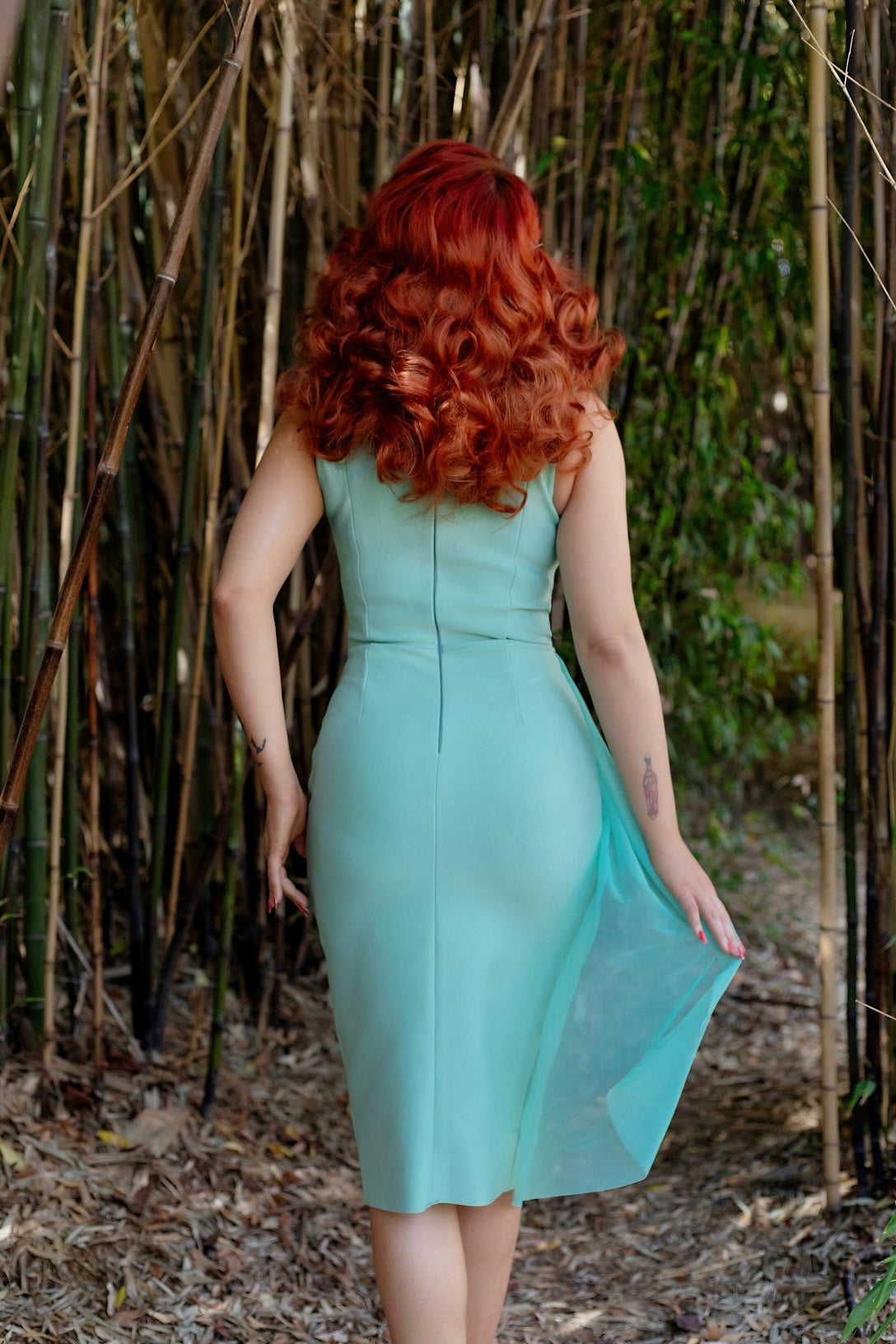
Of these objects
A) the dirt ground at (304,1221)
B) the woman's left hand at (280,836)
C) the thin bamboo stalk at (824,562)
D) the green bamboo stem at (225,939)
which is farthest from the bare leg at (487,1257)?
the green bamboo stem at (225,939)

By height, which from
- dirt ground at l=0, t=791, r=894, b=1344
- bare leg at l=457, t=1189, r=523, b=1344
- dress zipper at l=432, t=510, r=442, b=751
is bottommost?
dirt ground at l=0, t=791, r=894, b=1344

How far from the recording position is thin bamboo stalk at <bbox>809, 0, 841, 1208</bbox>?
5.39 feet

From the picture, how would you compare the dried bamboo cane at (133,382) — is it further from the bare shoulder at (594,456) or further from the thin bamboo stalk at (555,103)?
the thin bamboo stalk at (555,103)

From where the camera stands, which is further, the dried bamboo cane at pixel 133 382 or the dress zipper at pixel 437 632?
the dress zipper at pixel 437 632

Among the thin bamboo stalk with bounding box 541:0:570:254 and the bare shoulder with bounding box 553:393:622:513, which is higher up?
the thin bamboo stalk with bounding box 541:0:570:254

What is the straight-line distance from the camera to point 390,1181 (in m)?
1.40

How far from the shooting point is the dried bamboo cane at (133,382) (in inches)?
45.3

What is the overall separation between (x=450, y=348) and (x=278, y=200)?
67cm

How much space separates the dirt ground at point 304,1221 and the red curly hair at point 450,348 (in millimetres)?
1213

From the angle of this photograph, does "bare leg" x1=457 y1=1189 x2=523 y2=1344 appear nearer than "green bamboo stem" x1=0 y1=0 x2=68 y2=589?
Yes

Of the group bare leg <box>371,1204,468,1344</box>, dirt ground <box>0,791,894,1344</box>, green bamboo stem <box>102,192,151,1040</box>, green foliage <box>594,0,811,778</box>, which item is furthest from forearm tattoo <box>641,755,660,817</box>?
green foliage <box>594,0,811,778</box>

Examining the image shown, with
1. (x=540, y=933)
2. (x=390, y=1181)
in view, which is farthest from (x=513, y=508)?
(x=390, y=1181)

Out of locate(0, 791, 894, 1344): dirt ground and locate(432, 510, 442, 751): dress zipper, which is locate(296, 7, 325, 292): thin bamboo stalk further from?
locate(0, 791, 894, 1344): dirt ground

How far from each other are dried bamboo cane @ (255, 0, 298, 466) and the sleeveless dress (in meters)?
0.42
